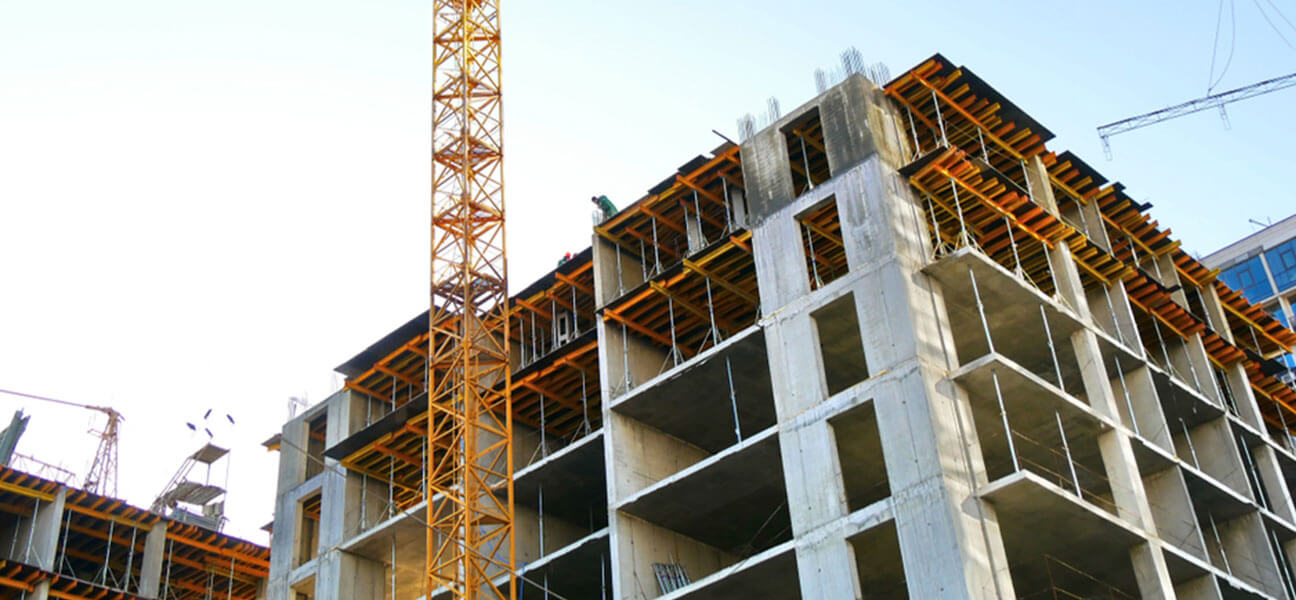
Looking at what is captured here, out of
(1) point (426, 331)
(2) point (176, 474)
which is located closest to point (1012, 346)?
(1) point (426, 331)

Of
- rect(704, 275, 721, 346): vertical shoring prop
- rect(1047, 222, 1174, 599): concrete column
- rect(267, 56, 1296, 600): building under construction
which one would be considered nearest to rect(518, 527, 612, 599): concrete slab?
rect(267, 56, 1296, 600): building under construction

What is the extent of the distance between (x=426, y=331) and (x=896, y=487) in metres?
25.3

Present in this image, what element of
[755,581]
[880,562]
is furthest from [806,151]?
[755,581]

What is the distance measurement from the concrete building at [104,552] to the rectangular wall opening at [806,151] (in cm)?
3392

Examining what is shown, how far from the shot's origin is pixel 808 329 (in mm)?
39125

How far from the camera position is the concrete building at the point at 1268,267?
88.9m

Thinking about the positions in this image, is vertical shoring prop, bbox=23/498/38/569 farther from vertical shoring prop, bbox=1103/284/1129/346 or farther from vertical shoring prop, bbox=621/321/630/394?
vertical shoring prop, bbox=1103/284/1129/346

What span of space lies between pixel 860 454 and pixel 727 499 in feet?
15.3

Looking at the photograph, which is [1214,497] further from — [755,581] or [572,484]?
[572,484]

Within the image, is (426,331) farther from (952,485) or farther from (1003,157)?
(952,485)

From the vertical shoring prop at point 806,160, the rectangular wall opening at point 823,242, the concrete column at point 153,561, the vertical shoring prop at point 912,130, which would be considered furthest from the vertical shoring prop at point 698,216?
the concrete column at point 153,561

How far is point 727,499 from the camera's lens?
41.9 m

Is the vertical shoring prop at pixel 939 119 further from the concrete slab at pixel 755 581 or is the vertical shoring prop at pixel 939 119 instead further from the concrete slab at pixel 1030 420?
the concrete slab at pixel 755 581

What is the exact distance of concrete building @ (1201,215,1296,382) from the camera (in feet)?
292
